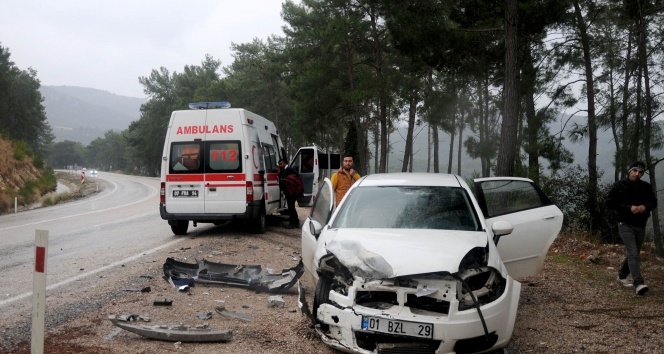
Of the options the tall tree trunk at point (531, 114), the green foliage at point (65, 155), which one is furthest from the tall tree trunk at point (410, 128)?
the green foliage at point (65, 155)

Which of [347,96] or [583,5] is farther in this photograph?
[347,96]

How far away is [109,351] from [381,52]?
85.1ft

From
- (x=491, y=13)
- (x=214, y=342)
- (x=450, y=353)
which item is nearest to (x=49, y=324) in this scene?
(x=214, y=342)

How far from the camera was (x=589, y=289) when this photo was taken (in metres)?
7.71

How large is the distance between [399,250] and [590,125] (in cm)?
1541

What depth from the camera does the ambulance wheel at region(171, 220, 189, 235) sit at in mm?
12484

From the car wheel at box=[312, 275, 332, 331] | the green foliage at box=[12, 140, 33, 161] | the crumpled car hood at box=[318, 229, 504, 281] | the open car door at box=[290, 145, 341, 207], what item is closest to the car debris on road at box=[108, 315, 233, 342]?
the car wheel at box=[312, 275, 332, 331]

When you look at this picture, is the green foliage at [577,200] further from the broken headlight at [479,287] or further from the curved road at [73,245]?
Result: the broken headlight at [479,287]

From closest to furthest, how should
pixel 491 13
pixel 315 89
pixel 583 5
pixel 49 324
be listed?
pixel 49 324 → pixel 491 13 → pixel 583 5 → pixel 315 89

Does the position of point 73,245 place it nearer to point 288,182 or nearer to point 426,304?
point 288,182

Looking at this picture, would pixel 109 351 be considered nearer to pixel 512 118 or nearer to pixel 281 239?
pixel 281 239

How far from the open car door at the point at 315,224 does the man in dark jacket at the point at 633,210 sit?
12.9ft

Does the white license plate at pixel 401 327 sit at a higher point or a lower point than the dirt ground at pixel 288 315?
higher

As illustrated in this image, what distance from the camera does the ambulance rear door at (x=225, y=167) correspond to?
11719 millimetres
